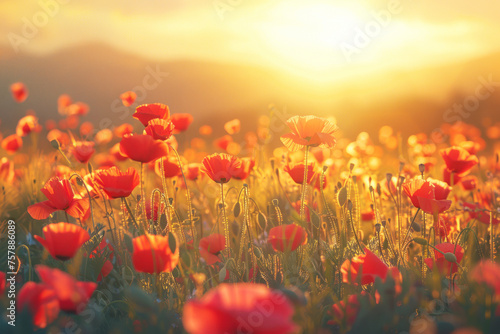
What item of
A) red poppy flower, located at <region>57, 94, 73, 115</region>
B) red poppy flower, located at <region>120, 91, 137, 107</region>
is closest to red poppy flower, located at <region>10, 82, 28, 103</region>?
red poppy flower, located at <region>57, 94, 73, 115</region>

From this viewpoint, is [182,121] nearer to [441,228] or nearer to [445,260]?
[441,228]

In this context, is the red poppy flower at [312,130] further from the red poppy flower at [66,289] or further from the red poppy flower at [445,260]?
the red poppy flower at [66,289]

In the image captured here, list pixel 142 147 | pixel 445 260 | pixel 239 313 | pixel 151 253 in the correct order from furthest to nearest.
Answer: pixel 142 147
pixel 445 260
pixel 151 253
pixel 239 313

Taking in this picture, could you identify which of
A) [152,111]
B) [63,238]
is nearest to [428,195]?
[152,111]

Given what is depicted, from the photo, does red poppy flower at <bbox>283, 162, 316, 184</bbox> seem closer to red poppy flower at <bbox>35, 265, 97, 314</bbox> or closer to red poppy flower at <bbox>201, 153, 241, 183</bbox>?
red poppy flower at <bbox>201, 153, 241, 183</bbox>

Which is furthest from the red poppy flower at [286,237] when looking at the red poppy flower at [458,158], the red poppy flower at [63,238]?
the red poppy flower at [458,158]

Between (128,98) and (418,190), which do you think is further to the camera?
(128,98)

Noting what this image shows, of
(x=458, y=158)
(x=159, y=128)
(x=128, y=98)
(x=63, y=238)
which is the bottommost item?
(x=63, y=238)

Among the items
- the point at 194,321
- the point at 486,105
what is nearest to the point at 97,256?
the point at 194,321
